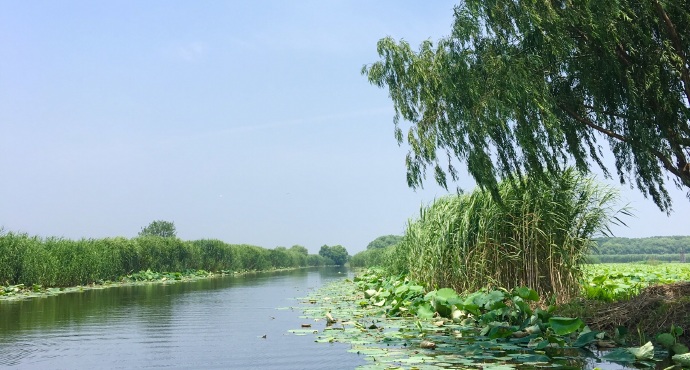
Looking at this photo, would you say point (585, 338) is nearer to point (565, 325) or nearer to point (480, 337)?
point (565, 325)

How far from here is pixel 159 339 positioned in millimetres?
10500

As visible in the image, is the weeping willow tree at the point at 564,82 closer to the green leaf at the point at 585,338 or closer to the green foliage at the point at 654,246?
the green leaf at the point at 585,338

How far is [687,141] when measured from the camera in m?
10.2

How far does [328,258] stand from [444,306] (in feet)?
394

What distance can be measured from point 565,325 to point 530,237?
134 inches

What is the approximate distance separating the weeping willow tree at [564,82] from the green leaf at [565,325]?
255cm

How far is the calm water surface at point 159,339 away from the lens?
8.07 meters

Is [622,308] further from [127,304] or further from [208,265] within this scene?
[208,265]

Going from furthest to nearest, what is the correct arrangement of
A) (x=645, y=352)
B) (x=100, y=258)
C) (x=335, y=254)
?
(x=335, y=254) → (x=100, y=258) → (x=645, y=352)

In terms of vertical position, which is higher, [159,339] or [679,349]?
[159,339]

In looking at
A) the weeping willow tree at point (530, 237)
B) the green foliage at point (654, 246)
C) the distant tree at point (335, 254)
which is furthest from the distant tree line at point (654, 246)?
the weeping willow tree at point (530, 237)

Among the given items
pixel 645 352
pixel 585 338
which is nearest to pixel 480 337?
pixel 585 338

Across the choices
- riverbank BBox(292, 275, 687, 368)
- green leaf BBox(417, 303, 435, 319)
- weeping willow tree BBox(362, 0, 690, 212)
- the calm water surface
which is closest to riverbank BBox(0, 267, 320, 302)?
the calm water surface

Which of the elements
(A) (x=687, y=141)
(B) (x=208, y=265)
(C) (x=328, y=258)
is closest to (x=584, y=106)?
(A) (x=687, y=141)
